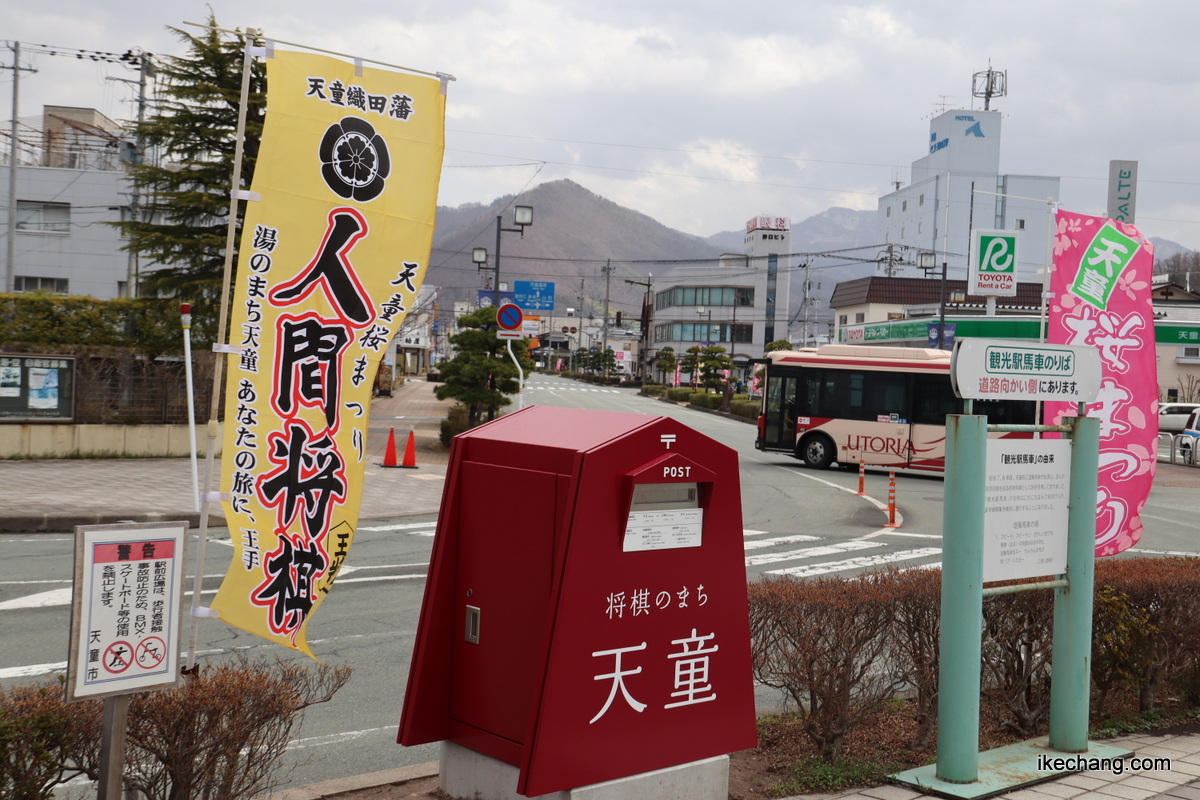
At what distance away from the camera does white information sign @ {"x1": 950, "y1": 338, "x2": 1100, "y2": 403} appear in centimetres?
A: 462

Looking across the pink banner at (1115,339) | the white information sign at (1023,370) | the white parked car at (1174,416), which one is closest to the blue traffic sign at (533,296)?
the white parked car at (1174,416)

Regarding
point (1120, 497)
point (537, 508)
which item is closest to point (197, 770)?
point (537, 508)

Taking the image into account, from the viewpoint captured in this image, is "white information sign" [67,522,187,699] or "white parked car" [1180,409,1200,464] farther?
"white parked car" [1180,409,1200,464]

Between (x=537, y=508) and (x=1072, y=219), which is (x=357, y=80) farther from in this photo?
(x=1072, y=219)

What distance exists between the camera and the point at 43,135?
128 ft

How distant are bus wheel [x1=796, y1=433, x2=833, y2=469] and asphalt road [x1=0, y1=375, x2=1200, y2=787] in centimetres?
382

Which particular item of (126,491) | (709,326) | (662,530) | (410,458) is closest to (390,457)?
(410,458)

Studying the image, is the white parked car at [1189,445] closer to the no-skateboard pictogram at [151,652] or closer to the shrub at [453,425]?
the shrub at [453,425]

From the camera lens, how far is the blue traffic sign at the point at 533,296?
44.8 metres

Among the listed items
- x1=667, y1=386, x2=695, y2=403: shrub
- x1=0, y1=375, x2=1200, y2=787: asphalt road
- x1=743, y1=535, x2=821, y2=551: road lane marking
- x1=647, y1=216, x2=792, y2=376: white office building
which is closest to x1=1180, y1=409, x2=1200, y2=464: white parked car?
x1=0, y1=375, x2=1200, y2=787: asphalt road

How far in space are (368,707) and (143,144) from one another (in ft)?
88.8

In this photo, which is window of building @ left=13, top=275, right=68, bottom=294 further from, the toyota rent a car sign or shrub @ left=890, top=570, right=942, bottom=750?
shrub @ left=890, top=570, right=942, bottom=750

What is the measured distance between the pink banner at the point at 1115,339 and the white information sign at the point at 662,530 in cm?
450

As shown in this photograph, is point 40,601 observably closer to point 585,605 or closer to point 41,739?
point 41,739
